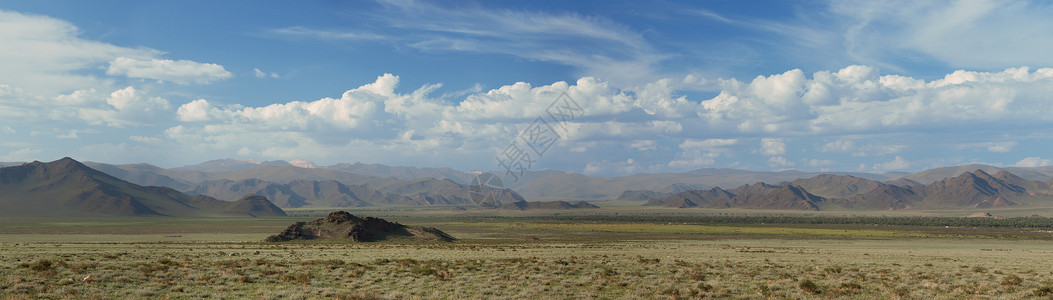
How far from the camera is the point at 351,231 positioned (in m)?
75.8

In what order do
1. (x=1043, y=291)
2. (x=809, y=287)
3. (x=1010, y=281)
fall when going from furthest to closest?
(x=1010, y=281)
(x=809, y=287)
(x=1043, y=291)

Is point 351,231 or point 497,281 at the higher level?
point 497,281

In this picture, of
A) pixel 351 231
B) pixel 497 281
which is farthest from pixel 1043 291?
pixel 351 231

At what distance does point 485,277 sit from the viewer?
87.2ft

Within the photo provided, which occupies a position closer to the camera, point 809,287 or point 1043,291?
point 1043,291

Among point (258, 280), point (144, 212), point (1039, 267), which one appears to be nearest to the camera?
point (258, 280)

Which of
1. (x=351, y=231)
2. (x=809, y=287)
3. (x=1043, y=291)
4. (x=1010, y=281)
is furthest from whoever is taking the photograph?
(x=351, y=231)

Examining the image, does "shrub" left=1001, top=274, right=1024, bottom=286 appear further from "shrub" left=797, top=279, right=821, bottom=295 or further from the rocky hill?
the rocky hill

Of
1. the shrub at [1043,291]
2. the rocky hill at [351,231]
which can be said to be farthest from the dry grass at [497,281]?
the rocky hill at [351,231]

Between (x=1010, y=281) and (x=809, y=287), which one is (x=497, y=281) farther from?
(x=1010, y=281)

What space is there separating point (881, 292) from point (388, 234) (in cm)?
6566

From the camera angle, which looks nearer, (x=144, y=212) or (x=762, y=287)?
(x=762, y=287)

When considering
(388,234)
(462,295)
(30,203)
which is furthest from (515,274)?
(30,203)

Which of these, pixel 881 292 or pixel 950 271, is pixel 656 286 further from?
pixel 950 271
